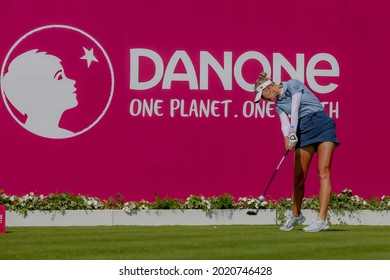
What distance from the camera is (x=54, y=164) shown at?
36.2 feet

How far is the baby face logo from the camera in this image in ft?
36.0

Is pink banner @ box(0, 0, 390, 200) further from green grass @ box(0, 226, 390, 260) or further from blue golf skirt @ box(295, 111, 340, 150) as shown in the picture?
blue golf skirt @ box(295, 111, 340, 150)

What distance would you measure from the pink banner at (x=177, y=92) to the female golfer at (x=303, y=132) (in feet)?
5.72

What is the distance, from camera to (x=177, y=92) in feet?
36.9

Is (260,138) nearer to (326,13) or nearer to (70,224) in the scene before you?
(326,13)

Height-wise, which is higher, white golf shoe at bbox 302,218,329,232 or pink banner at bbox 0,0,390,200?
pink banner at bbox 0,0,390,200

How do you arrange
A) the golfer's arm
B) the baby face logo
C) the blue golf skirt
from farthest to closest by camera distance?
the baby face logo < the blue golf skirt < the golfer's arm

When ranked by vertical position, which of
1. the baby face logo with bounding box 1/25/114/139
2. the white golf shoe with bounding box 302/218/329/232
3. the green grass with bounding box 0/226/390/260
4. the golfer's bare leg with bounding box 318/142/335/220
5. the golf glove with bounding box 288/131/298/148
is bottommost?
the green grass with bounding box 0/226/390/260

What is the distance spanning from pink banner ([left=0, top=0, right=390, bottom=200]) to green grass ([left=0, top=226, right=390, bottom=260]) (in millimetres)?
1188

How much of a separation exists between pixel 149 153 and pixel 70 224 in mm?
1211

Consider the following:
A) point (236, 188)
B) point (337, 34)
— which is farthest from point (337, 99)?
point (236, 188)

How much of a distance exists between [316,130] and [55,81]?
3195 millimetres

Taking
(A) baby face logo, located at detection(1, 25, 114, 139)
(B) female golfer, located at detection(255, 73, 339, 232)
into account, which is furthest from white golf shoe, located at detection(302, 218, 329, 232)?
(A) baby face logo, located at detection(1, 25, 114, 139)

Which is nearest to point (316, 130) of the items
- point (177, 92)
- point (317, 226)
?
point (317, 226)
